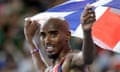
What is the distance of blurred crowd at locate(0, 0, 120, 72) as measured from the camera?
23.8 ft

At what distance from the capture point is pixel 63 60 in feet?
13.1

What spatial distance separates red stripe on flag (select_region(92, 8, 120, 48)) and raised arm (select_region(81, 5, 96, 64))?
108cm

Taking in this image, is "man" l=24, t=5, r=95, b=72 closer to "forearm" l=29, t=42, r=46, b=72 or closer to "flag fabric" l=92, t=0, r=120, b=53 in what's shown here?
"forearm" l=29, t=42, r=46, b=72

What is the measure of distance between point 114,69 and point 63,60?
306cm

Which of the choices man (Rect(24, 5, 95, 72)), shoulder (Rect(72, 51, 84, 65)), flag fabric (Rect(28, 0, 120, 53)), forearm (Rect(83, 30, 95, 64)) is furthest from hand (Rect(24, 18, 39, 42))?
forearm (Rect(83, 30, 95, 64))

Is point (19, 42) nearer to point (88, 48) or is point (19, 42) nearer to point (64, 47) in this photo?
point (64, 47)

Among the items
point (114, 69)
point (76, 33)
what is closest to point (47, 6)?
point (114, 69)

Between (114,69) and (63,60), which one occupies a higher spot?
(63,60)

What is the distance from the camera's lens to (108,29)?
4797mm

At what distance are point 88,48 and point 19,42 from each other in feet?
15.8

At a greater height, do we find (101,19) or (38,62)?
(101,19)

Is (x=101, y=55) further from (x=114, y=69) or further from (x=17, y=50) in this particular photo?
(x=17, y=50)

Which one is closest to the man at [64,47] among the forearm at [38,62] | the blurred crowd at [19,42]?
the forearm at [38,62]

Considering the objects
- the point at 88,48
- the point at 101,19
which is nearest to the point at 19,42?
the point at 101,19
